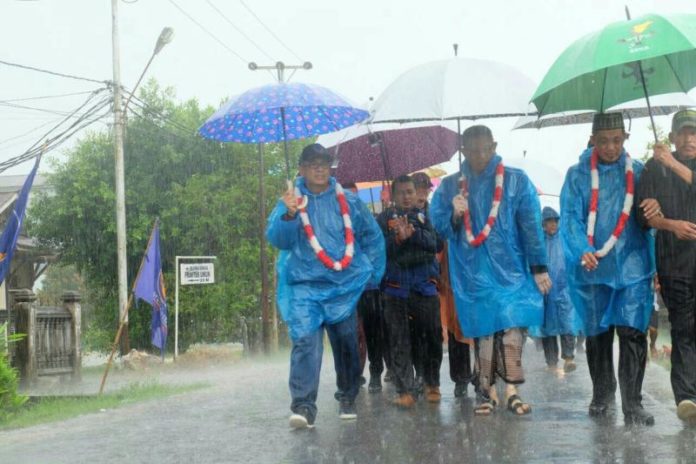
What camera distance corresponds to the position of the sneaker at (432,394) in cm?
916

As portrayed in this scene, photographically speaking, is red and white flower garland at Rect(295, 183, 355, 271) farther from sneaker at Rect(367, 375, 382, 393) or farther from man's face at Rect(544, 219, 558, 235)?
man's face at Rect(544, 219, 558, 235)

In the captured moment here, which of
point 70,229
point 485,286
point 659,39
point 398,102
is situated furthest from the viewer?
point 70,229

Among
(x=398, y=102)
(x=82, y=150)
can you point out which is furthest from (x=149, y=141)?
(x=398, y=102)

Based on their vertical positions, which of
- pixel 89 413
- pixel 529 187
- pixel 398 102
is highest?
→ pixel 398 102

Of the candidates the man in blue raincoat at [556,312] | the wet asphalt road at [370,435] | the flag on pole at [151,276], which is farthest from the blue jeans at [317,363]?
the flag on pole at [151,276]

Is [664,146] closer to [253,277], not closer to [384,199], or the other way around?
[384,199]

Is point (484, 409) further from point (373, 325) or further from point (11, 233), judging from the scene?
point (11, 233)

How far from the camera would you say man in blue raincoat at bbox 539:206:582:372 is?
1234cm

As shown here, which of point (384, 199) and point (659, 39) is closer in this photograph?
point (659, 39)

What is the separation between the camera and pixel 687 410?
7.11 m

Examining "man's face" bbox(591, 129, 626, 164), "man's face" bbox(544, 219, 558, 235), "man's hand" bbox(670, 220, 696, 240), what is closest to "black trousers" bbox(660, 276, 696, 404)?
"man's hand" bbox(670, 220, 696, 240)

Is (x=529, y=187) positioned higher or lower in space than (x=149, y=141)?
lower

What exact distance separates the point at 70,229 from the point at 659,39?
30.9 m

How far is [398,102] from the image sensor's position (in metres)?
8.60
